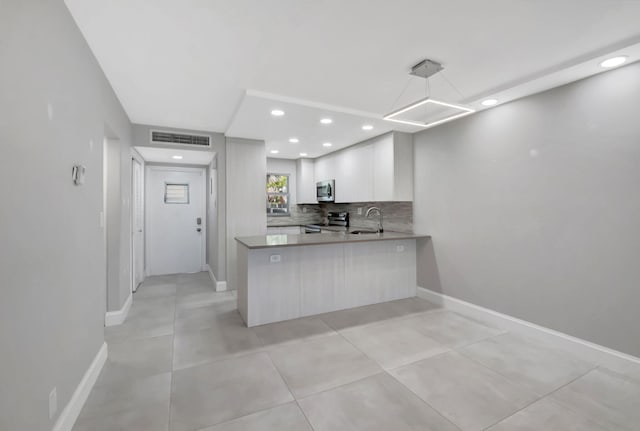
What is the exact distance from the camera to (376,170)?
182 inches

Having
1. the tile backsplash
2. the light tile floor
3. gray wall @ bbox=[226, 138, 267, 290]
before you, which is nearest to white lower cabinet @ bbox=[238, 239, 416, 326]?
the light tile floor

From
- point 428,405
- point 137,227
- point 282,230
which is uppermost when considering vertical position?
point 137,227

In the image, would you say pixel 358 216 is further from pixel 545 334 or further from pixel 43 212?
pixel 43 212

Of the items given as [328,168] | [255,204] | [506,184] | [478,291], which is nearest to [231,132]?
[255,204]

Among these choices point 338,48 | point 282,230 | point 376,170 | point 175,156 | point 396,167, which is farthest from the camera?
point 282,230

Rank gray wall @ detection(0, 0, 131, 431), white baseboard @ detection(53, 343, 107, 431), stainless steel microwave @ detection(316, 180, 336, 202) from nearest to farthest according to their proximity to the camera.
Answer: gray wall @ detection(0, 0, 131, 431)
white baseboard @ detection(53, 343, 107, 431)
stainless steel microwave @ detection(316, 180, 336, 202)

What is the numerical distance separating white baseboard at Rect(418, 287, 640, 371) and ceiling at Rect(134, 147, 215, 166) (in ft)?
13.8

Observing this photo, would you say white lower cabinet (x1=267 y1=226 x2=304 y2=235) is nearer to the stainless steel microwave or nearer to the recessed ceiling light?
the stainless steel microwave

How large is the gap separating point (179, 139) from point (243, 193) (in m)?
1.21

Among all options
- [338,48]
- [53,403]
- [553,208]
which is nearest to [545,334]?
[553,208]

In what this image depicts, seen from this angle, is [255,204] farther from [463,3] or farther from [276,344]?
[463,3]

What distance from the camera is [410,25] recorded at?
192 cm

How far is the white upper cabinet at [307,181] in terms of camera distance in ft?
21.3

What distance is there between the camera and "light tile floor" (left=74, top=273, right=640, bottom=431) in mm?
1808
